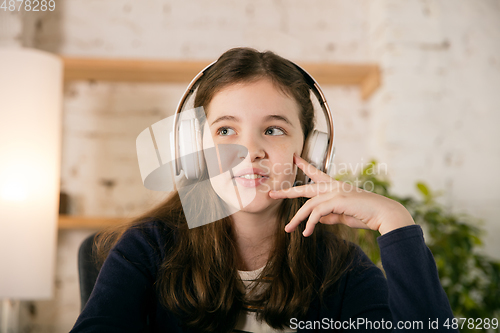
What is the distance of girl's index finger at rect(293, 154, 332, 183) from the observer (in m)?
0.71

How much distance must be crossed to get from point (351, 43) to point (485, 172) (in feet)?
3.14

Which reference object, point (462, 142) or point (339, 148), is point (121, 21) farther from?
point (462, 142)

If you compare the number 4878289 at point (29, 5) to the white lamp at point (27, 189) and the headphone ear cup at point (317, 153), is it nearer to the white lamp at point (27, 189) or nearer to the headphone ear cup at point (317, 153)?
the white lamp at point (27, 189)

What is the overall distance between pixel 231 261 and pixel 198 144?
0.97 feet

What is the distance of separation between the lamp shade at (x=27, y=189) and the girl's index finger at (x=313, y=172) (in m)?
0.62

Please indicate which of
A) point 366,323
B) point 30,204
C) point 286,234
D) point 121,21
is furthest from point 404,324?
point 121,21

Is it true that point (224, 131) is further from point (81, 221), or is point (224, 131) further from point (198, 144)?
point (81, 221)

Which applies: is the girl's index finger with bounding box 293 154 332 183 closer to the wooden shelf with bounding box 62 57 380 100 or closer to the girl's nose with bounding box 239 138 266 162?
the girl's nose with bounding box 239 138 266 162

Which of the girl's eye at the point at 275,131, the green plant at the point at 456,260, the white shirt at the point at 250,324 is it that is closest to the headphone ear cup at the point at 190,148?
the girl's eye at the point at 275,131

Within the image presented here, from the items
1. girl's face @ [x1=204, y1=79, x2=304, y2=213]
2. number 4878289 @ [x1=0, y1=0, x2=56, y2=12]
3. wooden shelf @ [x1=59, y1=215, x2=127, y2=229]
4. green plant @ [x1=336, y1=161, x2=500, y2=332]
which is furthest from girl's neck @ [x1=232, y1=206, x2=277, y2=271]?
number 4878289 @ [x1=0, y1=0, x2=56, y2=12]

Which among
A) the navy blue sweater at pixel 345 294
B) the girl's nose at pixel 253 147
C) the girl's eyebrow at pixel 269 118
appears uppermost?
the girl's eyebrow at pixel 269 118

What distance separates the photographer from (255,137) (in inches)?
27.1

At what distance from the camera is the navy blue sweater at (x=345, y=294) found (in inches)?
24.1

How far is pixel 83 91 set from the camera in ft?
6.22
